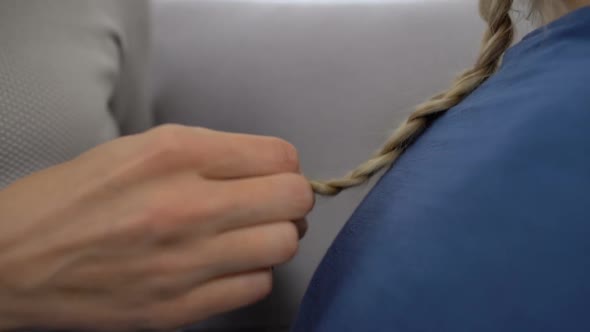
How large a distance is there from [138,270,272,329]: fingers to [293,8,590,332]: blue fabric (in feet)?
0.15

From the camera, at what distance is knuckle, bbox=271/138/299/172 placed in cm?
34

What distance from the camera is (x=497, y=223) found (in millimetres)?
254

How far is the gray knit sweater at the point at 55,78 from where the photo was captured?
508 millimetres

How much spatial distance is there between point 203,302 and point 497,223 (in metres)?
0.16

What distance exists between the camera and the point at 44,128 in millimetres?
521

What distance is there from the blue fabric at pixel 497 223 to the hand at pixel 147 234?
0.06 m

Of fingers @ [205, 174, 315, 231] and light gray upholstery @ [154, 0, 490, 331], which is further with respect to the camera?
light gray upholstery @ [154, 0, 490, 331]

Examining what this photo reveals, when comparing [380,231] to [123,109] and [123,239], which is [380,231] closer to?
[123,239]

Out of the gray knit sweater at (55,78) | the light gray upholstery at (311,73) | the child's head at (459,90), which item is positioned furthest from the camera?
the light gray upholstery at (311,73)

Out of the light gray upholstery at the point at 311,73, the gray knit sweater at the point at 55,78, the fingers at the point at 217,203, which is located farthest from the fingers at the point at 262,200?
the light gray upholstery at the point at 311,73

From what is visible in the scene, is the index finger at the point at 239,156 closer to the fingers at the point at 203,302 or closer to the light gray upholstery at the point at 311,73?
the fingers at the point at 203,302

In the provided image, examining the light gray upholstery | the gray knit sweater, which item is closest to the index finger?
the gray knit sweater

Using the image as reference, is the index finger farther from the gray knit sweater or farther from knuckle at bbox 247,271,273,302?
the gray knit sweater

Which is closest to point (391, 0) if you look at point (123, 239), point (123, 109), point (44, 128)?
point (123, 109)
